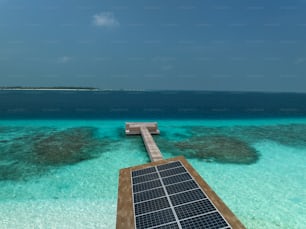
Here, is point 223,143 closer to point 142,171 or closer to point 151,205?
point 142,171

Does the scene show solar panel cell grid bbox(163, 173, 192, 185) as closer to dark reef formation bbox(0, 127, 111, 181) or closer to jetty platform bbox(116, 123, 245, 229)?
jetty platform bbox(116, 123, 245, 229)

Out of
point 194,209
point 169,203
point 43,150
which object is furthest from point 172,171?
point 43,150

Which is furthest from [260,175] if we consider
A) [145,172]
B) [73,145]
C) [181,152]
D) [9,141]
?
[9,141]

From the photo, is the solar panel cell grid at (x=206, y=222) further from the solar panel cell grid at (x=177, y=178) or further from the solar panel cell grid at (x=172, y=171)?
the solar panel cell grid at (x=172, y=171)

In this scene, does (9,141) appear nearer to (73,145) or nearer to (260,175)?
(73,145)

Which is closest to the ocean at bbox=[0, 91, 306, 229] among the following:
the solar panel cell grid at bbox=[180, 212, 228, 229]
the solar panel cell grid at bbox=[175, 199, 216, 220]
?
the solar panel cell grid at bbox=[175, 199, 216, 220]
